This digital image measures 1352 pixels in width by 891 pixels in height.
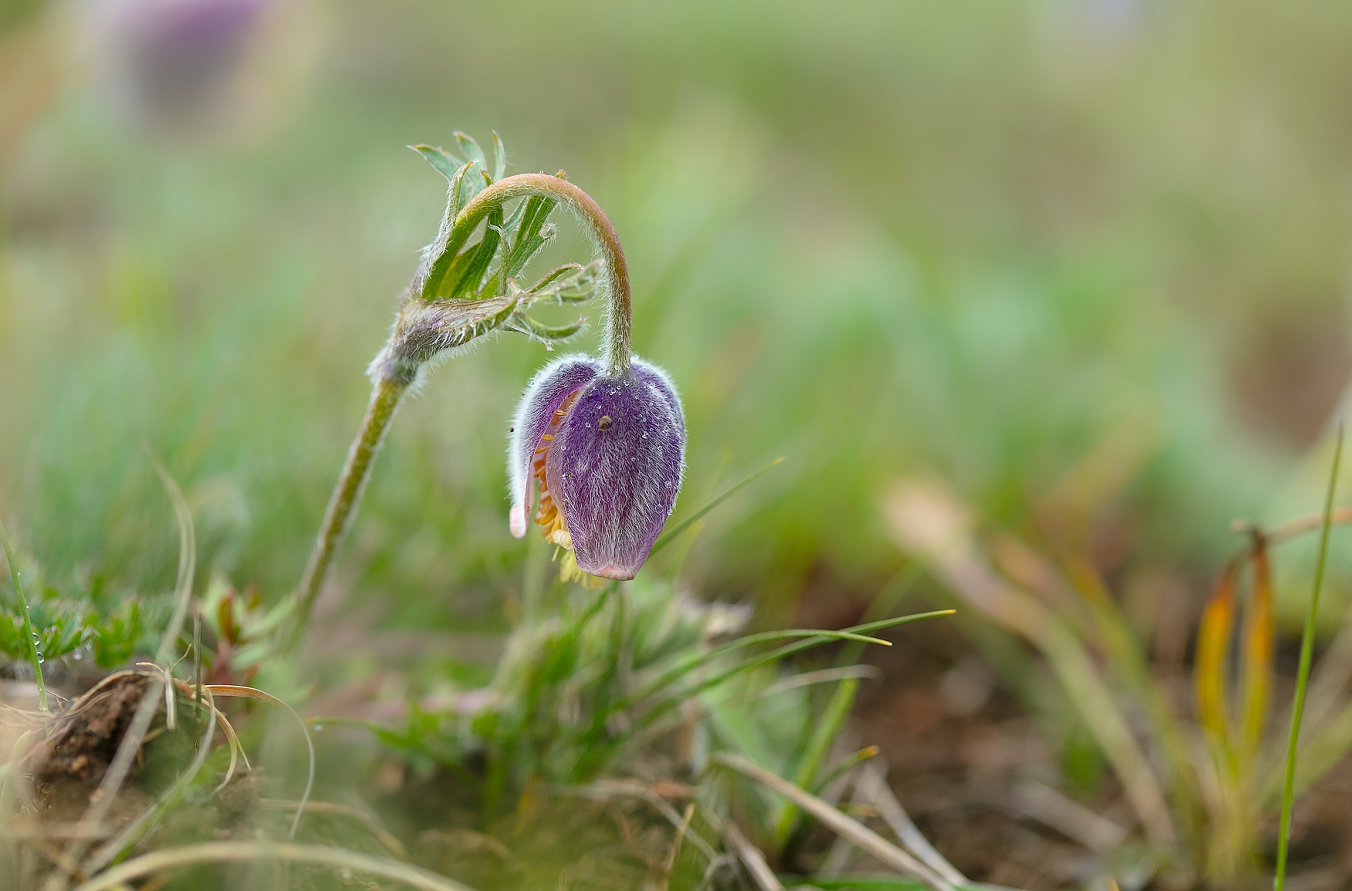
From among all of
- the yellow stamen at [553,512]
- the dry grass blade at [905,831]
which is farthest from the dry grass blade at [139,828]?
the dry grass blade at [905,831]

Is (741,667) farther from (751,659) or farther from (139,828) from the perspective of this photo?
(139,828)

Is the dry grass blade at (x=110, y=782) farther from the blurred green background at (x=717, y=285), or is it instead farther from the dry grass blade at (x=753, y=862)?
the dry grass blade at (x=753, y=862)

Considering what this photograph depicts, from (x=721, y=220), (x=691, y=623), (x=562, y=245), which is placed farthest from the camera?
(x=562, y=245)

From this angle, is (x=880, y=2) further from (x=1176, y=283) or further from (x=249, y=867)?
(x=249, y=867)

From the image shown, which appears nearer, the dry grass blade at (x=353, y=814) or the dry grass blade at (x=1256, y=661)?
the dry grass blade at (x=353, y=814)

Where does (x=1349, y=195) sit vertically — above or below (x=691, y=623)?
above

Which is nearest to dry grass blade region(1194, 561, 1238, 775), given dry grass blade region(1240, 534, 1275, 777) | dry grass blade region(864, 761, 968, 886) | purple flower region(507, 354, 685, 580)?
dry grass blade region(1240, 534, 1275, 777)

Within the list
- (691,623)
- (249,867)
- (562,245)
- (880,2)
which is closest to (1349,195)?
(880,2)
